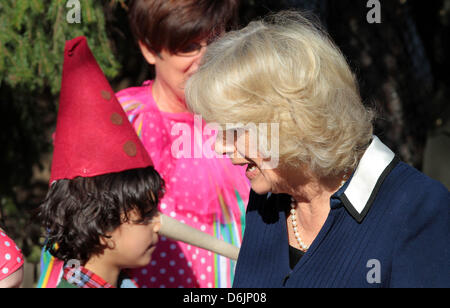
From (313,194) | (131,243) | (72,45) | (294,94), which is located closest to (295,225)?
(313,194)

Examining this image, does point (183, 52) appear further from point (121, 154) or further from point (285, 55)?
point (285, 55)

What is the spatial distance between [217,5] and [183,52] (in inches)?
9.1

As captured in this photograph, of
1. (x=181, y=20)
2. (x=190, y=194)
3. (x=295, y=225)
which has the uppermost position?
(x=181, y=20)

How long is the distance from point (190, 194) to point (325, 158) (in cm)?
95

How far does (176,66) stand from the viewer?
90.4 inches

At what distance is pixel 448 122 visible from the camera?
4.48 metres

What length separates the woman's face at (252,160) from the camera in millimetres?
1512

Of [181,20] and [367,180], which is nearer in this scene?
[367,180]

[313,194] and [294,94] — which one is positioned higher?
[294,94]

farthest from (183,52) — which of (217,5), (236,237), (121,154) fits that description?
(236,237)

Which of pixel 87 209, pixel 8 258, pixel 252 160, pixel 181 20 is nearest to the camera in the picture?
pixel 252 160

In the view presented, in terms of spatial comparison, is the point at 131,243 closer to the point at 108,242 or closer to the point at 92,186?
the point at 108,242

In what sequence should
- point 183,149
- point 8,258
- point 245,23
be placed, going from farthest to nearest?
point 245,23 < point 183,149 < point 8,258

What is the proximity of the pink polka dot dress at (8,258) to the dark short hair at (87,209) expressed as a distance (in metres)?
0.21
